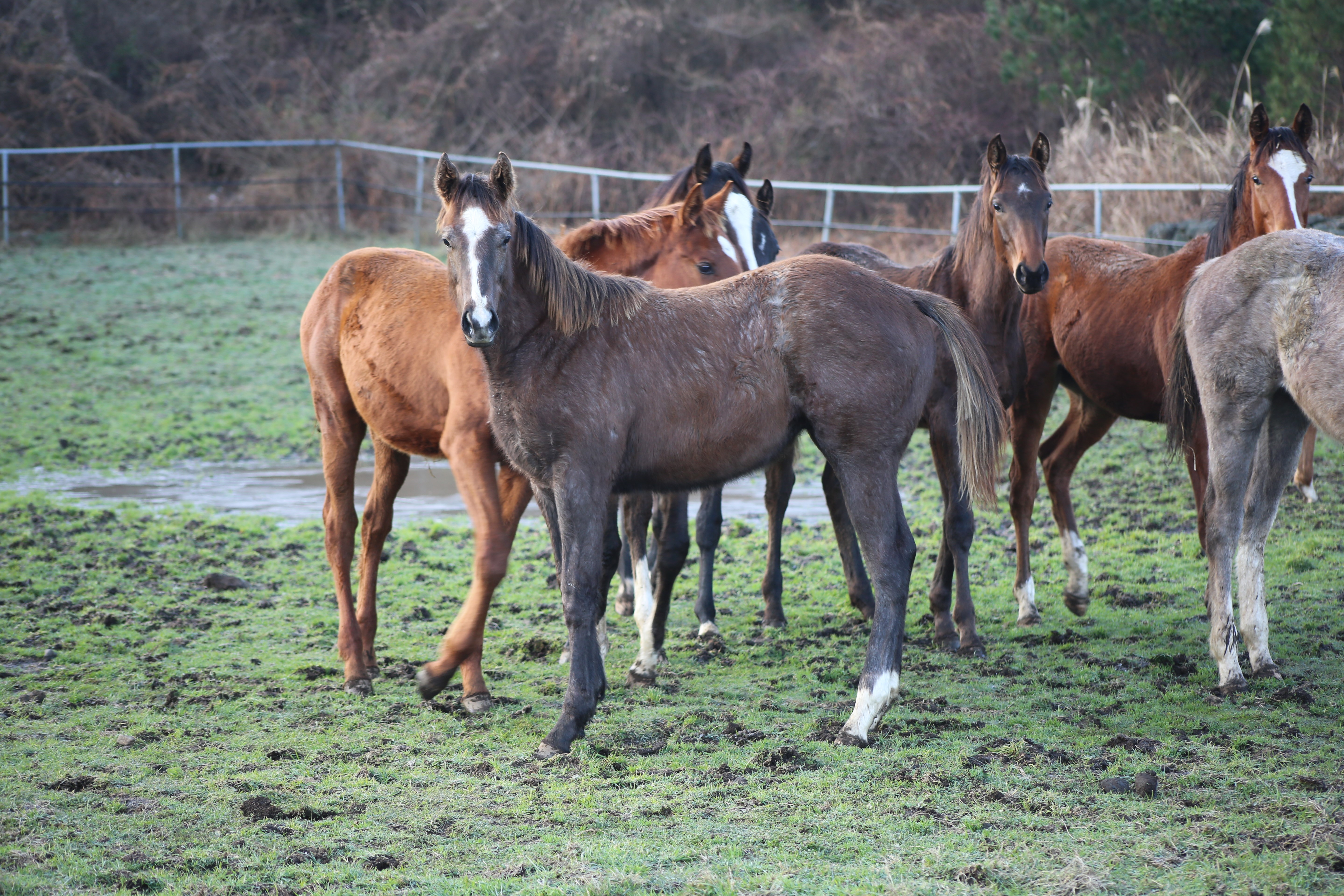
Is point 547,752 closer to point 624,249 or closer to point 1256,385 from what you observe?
point 624,249

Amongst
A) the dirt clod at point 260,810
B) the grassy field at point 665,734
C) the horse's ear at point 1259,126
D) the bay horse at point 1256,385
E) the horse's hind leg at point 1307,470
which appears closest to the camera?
the grassy field at point 665,734

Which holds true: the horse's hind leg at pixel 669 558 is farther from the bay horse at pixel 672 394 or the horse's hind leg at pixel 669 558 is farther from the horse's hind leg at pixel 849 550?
the horse's hind leg at pixel 849 550

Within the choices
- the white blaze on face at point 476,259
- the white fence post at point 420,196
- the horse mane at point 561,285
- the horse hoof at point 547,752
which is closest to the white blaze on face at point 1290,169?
the horse mane at point 561,285

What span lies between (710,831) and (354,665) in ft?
7.02

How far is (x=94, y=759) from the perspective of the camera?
3.89 meters

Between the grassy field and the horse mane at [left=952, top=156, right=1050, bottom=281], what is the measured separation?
71.8 inches

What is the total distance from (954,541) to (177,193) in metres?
17.9

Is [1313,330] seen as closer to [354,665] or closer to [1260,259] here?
[1260,259]

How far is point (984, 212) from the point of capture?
18.3 ft

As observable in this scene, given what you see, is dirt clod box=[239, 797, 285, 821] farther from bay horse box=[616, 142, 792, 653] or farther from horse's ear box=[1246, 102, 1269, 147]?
horse's ear box=[1246, 102, 1269, 147]

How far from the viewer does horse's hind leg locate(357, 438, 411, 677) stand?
5168 mm

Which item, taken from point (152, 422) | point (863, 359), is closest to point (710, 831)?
point (863, 359)

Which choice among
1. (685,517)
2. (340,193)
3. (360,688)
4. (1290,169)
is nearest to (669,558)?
(685,517)

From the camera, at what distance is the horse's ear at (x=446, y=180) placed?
158 inches
